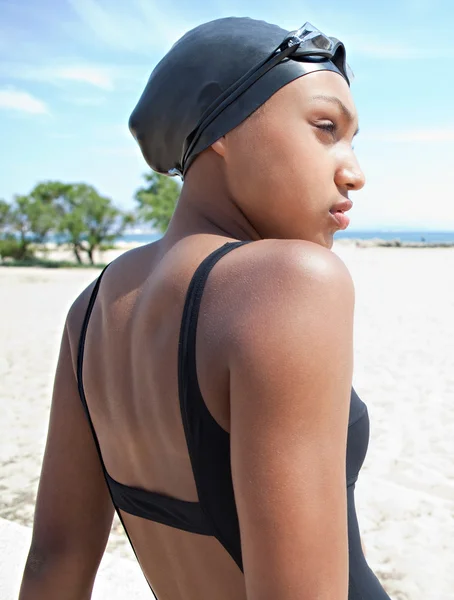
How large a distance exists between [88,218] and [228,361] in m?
34.1

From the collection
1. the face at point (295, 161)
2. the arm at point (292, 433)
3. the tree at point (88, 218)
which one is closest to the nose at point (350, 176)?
the face at point (295, 161)

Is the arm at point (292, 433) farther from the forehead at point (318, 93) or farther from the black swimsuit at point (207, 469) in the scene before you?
the forehead at point (318, 93)

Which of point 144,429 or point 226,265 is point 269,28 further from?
point 144,429

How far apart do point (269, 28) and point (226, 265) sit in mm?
520

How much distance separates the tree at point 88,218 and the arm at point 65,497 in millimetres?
32850

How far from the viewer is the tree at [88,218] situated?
109 feet

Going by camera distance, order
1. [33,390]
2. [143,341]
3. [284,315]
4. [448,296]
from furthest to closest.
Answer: [448,296], [33,390], [143,341], [284,315]

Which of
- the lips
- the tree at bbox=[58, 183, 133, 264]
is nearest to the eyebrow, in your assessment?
the lips

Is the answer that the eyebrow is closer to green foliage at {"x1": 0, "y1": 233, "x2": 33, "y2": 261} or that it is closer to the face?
the face

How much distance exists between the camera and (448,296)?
15.7 metres

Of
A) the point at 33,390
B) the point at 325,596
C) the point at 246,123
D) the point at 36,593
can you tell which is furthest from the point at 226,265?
the point at 33,390

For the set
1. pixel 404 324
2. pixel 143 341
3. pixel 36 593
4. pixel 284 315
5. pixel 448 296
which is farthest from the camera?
pixel 448 296

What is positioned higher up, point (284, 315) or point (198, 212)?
point (198, 212)

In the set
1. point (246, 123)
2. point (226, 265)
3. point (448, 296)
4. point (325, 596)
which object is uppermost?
point (246, 123)
